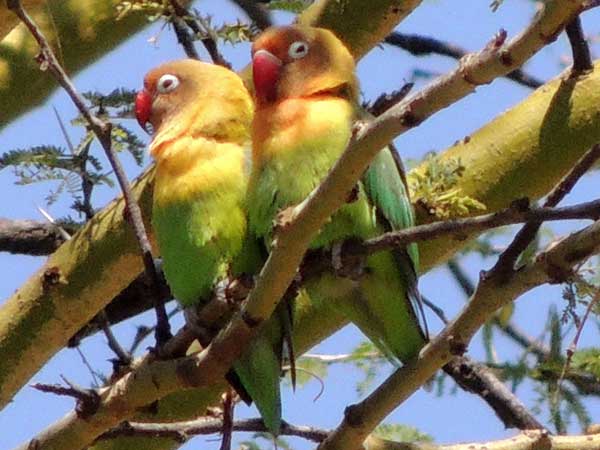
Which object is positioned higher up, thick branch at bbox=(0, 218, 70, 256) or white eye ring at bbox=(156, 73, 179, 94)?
white eye ring at bbox=(156, 73, 179, 94)

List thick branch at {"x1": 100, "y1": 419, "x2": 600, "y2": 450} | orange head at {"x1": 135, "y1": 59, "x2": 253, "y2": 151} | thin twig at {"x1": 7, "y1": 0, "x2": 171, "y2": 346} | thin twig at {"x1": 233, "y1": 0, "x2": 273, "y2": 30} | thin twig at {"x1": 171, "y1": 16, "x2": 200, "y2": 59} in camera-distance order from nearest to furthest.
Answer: thick branch at {"x1": 100, "y1": 419, "x2": 600, "y2": 450} < thin twig at {"x1": 7, "y1": 0, "x2": 171, "y2": 346} < thin twig at {"x1": 171, "y1": 16, "x2": 200, "y2": 59} < orange head at {"x1": 135, "y1": 59, "x2": 253, "y2": 151} < thin twig at {"x1": 233, "y1": 0, "x2": 273, "y2": 30}

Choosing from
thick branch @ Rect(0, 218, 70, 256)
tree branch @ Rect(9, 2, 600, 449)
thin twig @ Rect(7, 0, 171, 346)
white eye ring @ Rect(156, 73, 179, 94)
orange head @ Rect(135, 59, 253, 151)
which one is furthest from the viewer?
thick branch @ Rect(0, 218, 70, 256)

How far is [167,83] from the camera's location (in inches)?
113

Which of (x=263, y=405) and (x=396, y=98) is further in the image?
(x=263, y=405)

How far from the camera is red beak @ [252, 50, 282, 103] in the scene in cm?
264

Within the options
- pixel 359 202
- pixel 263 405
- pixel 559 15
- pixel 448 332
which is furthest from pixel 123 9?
pixel 559 15

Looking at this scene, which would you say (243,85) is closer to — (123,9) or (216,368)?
(123,9)

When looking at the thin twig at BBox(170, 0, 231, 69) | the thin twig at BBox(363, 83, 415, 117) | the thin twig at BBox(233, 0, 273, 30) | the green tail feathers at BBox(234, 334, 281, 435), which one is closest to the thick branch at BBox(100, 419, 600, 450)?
the green tail feathers at BBox(234, 334, 281, 435)

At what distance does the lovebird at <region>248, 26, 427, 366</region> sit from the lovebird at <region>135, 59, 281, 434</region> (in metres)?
0.10

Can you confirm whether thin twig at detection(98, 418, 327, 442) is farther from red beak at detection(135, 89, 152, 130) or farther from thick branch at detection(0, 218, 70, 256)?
thick branch at detection(0, 218, 70, 256)

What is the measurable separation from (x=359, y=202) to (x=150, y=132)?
0.76 m

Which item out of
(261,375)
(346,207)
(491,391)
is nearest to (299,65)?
(346,207)

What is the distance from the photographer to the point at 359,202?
7.66 ft

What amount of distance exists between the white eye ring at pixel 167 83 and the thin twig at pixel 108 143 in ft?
1.87
